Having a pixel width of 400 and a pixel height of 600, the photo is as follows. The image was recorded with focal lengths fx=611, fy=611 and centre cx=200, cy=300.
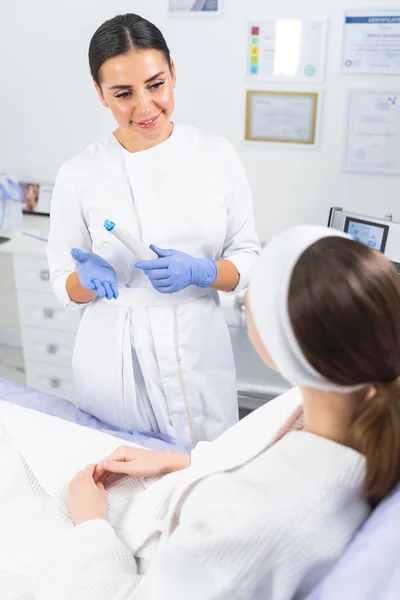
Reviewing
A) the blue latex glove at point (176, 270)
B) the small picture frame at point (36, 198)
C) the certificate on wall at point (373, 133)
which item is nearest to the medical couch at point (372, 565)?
the blue latex glove at point (176, 270)

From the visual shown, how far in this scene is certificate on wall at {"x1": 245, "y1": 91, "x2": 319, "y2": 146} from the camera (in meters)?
2.38

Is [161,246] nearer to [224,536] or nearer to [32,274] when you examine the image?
[224,536]

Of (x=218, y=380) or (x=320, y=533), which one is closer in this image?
(x=320, y=533)

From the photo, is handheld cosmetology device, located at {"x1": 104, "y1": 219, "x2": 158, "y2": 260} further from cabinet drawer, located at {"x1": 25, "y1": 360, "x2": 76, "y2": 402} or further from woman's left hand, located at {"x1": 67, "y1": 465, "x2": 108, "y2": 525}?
cabinet drawer, located at {"x1": 25, "y1": 360, "x2": 76, "y2": 402}

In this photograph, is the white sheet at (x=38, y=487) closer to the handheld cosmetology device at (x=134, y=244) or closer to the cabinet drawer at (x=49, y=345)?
the handheld cosmetology device at (x=134, y=244)

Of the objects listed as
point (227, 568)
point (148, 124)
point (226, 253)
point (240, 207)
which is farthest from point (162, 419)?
point (227, 568)

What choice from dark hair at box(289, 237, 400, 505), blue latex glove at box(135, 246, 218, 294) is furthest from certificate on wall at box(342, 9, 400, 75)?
dark hair at box(289, 237, 400, 505)

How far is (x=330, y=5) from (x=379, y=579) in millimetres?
2094

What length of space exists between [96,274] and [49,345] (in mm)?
1180

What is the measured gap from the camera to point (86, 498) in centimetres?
112

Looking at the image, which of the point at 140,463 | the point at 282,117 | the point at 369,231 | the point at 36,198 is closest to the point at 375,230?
the point at 369,231

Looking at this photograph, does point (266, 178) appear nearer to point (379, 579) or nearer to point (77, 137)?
point (77, 137)

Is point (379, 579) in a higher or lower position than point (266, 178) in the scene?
lower

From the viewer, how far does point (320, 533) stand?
74 cm
